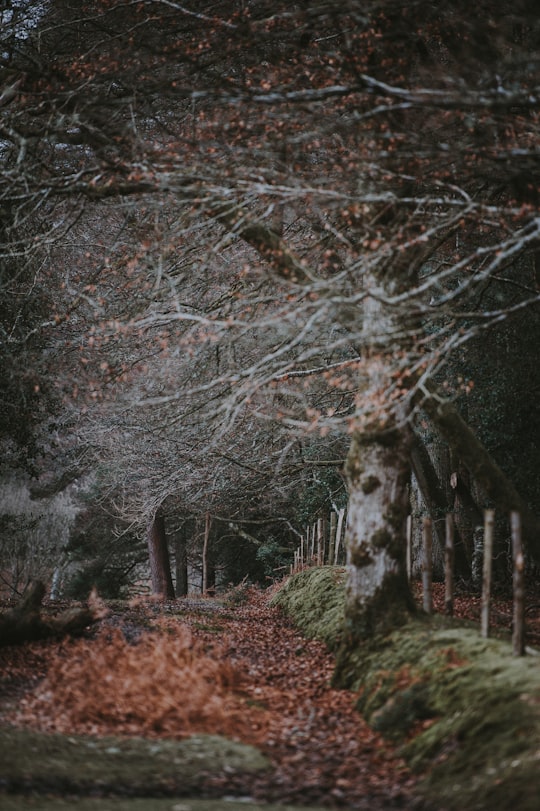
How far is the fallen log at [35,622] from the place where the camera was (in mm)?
8977

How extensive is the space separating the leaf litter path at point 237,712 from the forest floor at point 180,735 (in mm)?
14

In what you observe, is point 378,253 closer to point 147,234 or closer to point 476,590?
point 147,234

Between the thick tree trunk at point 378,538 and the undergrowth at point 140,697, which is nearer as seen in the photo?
the undergrowth at point 140,697

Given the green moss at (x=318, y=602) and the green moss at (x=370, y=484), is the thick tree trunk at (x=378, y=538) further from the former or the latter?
the green moss at (x=318, y=602)

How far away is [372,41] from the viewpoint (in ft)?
26.4

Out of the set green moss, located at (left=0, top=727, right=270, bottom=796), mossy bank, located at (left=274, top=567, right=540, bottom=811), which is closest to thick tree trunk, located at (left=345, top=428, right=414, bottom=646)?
mossy bank, located at (left=274, top=567, right=540, bottom=811)

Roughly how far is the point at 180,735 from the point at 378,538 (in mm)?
3081

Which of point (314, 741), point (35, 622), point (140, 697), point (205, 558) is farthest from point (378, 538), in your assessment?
point (205, 558)

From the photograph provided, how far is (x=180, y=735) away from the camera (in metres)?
5.67

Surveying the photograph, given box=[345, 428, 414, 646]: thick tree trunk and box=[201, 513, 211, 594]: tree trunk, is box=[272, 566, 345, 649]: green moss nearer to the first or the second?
box=[345, 428, 414, 646]: thick tree trunk

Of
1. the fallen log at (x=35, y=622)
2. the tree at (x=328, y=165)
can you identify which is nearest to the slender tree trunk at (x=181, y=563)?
the fallen log at (x=35, y=622)

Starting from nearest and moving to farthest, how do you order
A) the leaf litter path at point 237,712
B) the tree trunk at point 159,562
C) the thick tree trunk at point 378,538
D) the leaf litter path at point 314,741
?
the leaf litter path at point 314,741 → the leaf litter path at point 237,712 → the thick tree trunk at point 378,538 → the tree trunk at point 159,562

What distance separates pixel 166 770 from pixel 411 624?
3.36 meters

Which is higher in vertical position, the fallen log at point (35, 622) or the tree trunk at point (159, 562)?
the fallen log at point (35, 622)
